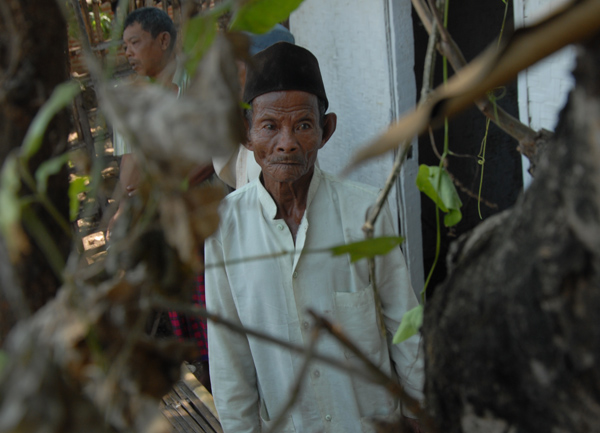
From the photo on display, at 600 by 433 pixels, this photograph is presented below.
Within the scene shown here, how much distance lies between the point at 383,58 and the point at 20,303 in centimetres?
235

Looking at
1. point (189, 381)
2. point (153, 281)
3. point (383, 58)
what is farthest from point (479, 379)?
point (383, 58)

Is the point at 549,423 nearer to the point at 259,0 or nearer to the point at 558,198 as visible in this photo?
the point at 558,198

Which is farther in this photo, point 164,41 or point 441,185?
point 164,41

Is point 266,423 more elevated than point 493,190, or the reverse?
point 493,190

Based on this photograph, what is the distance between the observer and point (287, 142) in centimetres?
166

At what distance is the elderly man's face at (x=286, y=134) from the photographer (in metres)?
1.67

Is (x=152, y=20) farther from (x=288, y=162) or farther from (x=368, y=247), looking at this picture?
(x=368, y=247)

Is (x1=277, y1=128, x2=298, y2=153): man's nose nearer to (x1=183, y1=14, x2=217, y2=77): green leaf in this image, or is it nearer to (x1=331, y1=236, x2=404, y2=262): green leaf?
(x1=331, y1=236, x2=404, y2=262): green leaf

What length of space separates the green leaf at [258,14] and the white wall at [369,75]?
2.09 meters

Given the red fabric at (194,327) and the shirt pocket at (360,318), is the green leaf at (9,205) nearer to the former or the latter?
the shirt pocket at (360,318)

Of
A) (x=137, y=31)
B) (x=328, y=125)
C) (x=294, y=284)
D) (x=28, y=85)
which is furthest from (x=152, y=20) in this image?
(x=28, y=85)

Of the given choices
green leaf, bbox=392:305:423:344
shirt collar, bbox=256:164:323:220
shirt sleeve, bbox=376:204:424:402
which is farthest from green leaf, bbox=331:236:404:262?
shirt collar, bbox=256:164:323:220

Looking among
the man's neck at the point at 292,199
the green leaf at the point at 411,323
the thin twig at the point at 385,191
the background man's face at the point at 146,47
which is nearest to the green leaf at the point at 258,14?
the thin twig at the point at 385,191

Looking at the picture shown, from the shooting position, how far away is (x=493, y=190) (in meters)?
2.90
